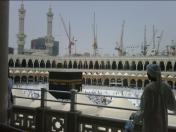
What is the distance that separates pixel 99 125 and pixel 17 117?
1317 mm

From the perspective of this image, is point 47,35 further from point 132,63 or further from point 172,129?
point 172,129

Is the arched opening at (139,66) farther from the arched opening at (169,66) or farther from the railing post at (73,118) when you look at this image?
the railing post at (73,118)

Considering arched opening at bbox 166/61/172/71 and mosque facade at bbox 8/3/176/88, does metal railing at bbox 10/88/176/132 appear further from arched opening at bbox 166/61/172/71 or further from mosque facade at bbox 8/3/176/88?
arched opening at bbox 166/61/172/71

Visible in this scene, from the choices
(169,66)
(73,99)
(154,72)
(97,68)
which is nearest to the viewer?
(154,72)

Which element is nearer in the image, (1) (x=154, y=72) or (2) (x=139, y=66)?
(1) (x=154, y=72)

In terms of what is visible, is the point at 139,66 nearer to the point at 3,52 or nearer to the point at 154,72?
the point at 3,52

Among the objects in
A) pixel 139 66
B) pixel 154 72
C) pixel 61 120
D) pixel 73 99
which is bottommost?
pixel 139 66

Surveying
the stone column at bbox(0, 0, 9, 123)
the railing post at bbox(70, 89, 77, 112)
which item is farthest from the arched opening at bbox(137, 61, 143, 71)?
the stone column at bbox(0, 0, 9, 123)

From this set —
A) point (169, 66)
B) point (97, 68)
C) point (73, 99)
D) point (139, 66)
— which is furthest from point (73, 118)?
point (97, 68)

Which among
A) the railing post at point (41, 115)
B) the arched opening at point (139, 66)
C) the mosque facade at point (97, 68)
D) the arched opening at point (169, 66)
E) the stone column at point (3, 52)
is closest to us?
the stone column at point (3, 52)

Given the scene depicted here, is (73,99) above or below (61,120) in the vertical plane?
above

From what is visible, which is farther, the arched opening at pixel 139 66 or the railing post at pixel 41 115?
the arched opening at pixel 139 66

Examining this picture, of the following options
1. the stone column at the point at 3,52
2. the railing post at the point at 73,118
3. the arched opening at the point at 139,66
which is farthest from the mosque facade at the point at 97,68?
the stone column at the point at 3,52

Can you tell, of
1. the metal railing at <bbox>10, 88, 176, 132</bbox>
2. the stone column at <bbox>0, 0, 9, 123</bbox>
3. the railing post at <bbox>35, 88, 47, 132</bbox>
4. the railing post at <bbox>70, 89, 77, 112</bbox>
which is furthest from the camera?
the railing post at <bbox>35, 88, 47, 132</bbox>
